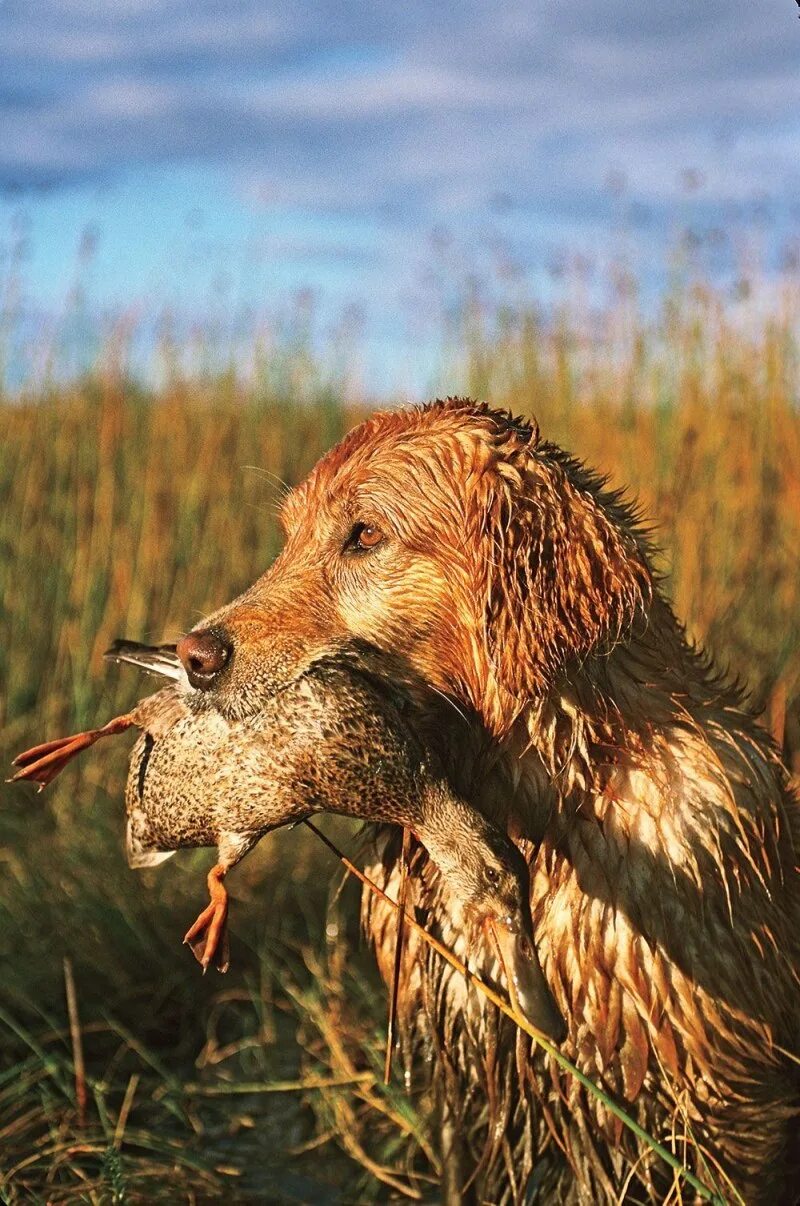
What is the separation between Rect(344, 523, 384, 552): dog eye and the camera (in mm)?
2248

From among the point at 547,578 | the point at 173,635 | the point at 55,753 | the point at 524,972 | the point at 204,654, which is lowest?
the point at 173,635

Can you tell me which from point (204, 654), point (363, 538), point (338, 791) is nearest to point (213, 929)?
point (338, 791)

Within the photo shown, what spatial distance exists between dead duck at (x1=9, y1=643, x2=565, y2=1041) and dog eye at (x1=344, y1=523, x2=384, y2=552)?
250 mm

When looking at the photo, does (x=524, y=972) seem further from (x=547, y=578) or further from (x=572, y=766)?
(x=547, y=578)

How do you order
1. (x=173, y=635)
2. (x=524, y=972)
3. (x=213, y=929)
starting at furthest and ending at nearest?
(x=173, y=635), (x=524, y=972), (x=213, y=929)

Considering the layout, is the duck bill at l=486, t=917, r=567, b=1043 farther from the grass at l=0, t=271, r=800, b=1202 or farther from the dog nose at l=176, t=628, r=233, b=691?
the grass at l=0, t=271, r=800, b=1202

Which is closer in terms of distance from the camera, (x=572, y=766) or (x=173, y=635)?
(x=572, y=766)

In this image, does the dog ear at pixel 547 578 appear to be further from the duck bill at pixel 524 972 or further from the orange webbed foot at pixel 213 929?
the orange webbed foot at pixel 213 929

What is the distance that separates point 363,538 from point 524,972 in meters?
0.71

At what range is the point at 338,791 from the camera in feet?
6.76

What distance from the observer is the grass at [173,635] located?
345 cm

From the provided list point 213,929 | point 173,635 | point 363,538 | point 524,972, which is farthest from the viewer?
point 173,635

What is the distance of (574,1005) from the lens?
2439 mm

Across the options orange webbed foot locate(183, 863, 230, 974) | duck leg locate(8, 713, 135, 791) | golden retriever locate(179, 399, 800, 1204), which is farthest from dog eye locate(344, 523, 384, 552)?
orange webbed foot locate(183, 863, 230, 974)
